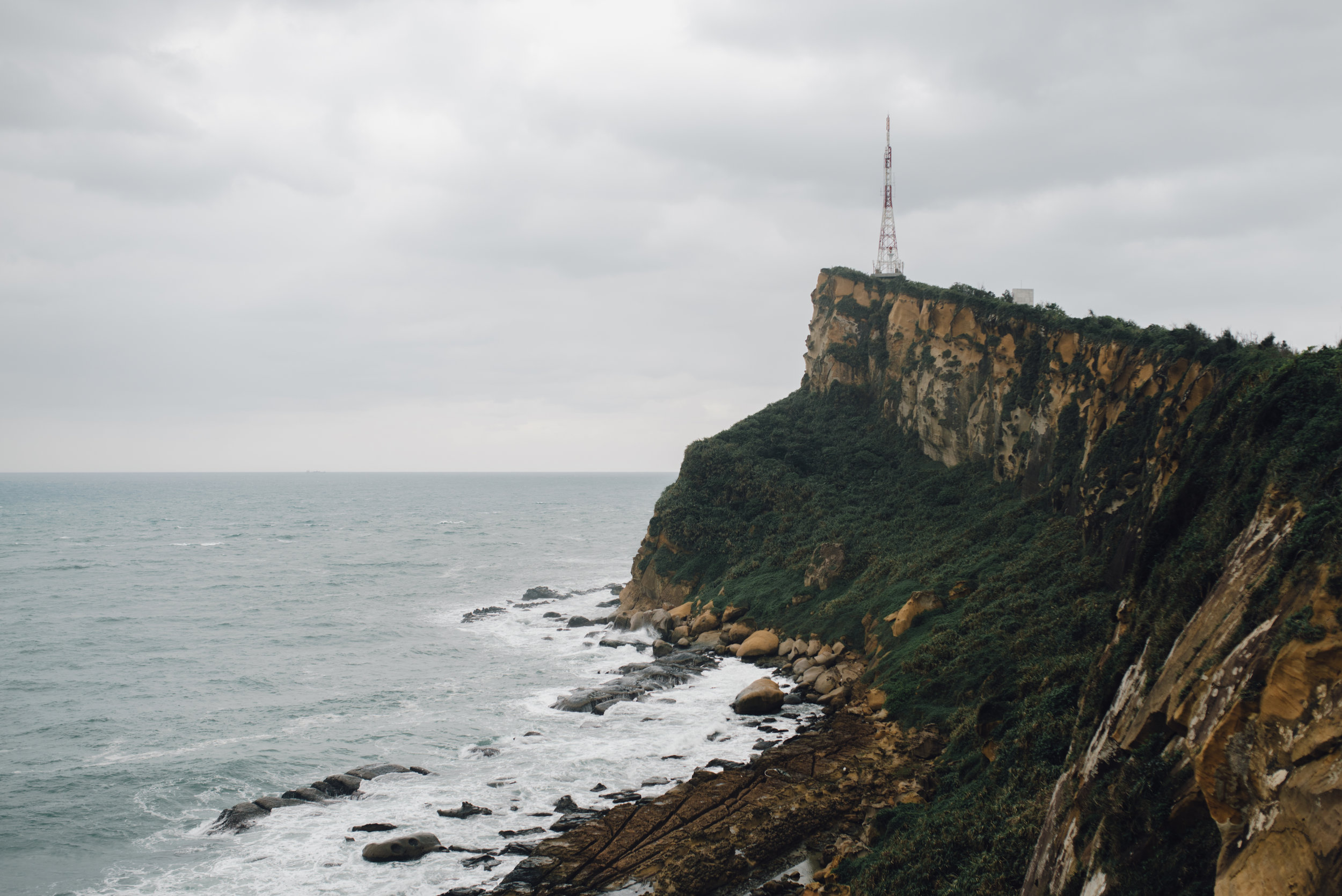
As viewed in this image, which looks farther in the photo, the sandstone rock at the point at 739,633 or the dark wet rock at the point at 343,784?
the sandstone rock at the point at 739,633

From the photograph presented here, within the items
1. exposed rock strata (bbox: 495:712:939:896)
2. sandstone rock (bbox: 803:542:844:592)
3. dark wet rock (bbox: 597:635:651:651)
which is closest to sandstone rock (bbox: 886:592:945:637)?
exposed rock strata (bbox: 495:712:939:896)

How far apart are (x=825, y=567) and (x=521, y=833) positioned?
2590cm

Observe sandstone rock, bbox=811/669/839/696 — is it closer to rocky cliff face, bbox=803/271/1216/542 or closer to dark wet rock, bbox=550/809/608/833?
rocky cliff face, bbox=803/271/1216/542

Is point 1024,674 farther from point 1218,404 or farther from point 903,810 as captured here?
point 1218,404

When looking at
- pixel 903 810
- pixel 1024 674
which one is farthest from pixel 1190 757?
pixel 1024 674

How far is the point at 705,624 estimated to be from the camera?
148ft

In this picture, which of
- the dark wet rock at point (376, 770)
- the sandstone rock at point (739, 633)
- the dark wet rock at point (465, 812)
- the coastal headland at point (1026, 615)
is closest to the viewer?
the coastal headland at point (1026, 615)

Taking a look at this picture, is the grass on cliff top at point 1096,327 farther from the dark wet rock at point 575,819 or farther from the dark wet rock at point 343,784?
the dark wet rock at point 343,784

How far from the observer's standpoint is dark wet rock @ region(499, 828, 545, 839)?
21.7 metres

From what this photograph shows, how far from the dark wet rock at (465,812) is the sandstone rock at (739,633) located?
20.2 metres

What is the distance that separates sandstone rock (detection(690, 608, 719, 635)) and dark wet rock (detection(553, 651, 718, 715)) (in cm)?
326

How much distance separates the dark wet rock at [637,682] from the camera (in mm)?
Result: 33719

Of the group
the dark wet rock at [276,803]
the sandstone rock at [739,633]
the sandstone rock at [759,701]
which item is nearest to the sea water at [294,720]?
the sandstone rock at [759,701]

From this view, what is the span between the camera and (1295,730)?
787 cm
